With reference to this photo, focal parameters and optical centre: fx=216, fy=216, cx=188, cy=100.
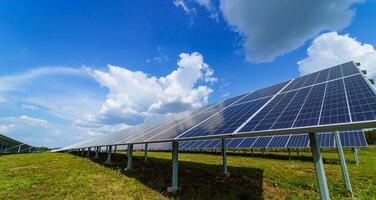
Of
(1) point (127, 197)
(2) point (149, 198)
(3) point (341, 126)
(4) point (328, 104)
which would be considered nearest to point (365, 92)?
(4) point (328, 104)

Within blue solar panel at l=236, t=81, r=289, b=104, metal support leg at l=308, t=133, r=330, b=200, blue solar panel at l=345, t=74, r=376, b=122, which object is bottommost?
metal support leg at l=308, t=133, r=330, b=200

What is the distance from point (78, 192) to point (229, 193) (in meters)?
6.30

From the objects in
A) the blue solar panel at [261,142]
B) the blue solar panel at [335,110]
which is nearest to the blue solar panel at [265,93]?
the blue solar panel at [335,110]

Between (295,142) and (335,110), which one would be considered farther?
(295,142)

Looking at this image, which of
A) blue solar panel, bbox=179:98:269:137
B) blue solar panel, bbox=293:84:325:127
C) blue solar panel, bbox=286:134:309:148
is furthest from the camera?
blue solar panel, bbox=286:134:309:148

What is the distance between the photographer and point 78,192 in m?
9.13

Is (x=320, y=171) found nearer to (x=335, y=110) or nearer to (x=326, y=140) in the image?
(x=335, y=110)

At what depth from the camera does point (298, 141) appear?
18.7 metres

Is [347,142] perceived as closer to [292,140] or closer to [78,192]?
[292,140]

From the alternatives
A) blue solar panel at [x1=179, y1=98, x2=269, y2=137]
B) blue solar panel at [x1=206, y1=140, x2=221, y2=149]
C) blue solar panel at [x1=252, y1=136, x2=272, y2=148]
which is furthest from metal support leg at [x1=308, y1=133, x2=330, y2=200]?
blue solar panel at [x1=252, y1=136, x2=272, y2=148]

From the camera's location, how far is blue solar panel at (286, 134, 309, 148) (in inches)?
688

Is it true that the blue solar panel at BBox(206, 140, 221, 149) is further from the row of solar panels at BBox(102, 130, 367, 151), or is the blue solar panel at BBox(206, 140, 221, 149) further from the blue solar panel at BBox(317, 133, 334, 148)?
the blue solar panel at BBox(317, 133, 334, 148)

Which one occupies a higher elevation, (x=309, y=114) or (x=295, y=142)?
(x=309, y=114)

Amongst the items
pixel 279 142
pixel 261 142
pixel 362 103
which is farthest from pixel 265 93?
pixel 261 142
